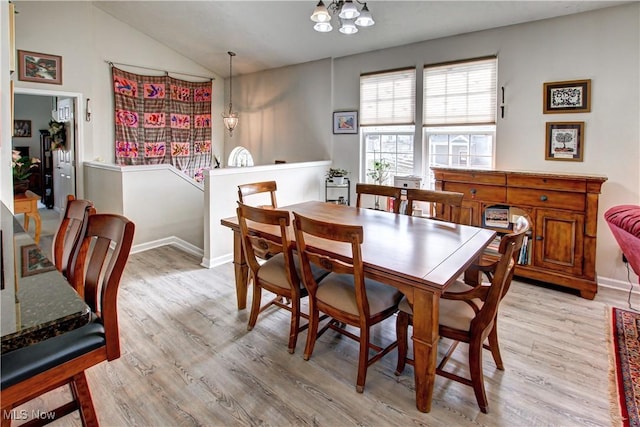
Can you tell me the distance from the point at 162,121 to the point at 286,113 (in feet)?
7.26

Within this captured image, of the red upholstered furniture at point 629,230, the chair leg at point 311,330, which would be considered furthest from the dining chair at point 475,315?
the red upholstered furniture at point 629,230

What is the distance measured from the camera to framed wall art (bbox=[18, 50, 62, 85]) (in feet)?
16.4

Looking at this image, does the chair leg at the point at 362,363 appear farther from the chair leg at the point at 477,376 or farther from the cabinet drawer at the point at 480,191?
the cabinet drawer at the point at 480,191

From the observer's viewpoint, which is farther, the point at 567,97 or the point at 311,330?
the point at 567,97

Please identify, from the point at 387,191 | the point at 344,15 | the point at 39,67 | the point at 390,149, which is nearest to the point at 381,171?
the point at 390,149

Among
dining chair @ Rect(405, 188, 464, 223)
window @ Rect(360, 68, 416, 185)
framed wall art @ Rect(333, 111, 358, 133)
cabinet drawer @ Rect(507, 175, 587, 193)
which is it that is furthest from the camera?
framed wall art @ Rect(333, 111, 358, 133)

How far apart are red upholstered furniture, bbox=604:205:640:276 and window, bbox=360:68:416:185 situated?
2.39 meters

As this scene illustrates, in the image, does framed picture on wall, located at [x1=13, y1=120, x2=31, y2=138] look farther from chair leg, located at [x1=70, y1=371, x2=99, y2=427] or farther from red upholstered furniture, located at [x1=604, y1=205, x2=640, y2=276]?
red upholstered furniture, located at [x1=604, y1=205, x2=640, y2=276]

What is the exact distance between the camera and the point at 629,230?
2.53 metres

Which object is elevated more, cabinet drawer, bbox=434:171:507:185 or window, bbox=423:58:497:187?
window, bbox=423:58:497:187

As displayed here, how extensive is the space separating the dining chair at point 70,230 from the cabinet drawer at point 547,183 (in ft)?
11.3

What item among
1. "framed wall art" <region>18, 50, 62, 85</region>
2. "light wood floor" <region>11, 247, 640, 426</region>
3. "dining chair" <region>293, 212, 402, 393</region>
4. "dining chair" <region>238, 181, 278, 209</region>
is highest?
"framed wall art" <region>18, 50, 62, 85</region>

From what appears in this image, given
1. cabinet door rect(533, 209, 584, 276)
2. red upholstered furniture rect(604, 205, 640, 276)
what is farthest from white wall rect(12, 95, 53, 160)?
red upholstered furniture rect(604, 205, 640, 276)

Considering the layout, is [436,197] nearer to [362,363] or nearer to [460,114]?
[362,363]
